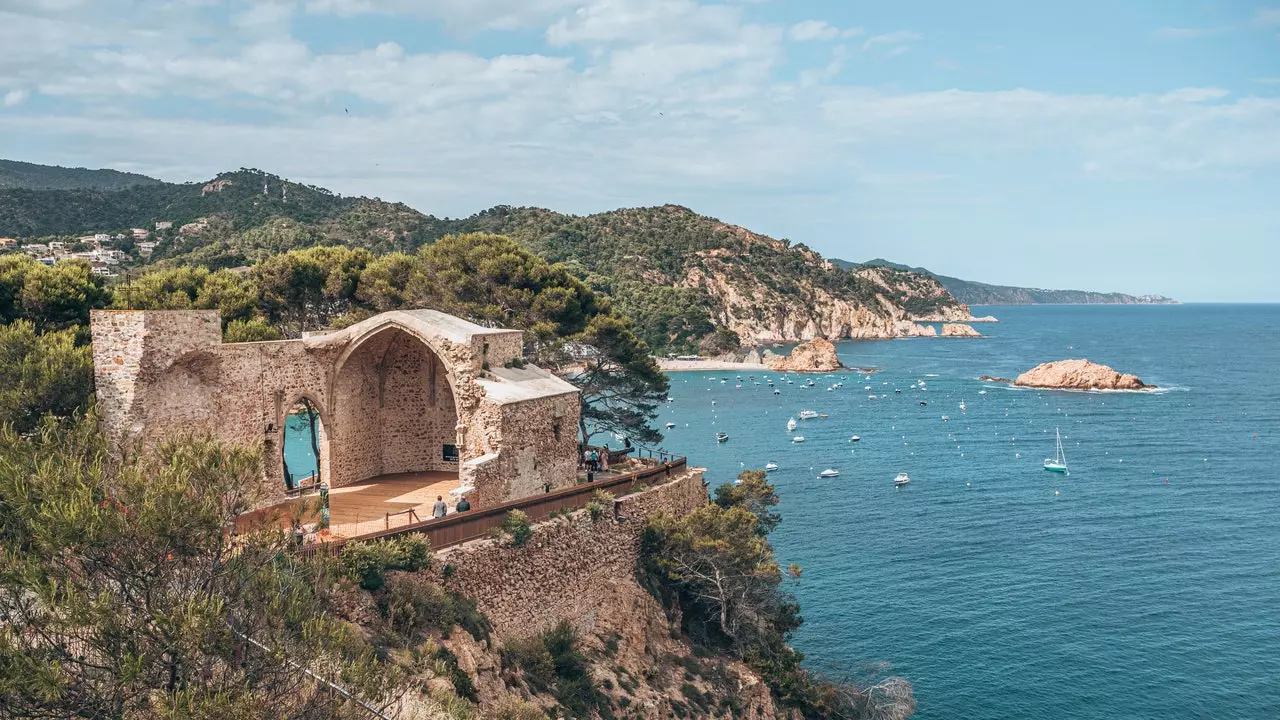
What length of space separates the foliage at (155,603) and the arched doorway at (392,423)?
414 inches

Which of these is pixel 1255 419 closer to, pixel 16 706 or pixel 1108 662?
pixel 1108 662

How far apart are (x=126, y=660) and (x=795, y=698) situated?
17.1 metres

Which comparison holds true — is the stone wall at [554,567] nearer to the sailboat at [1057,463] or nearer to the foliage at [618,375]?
the foliage at [618,375]

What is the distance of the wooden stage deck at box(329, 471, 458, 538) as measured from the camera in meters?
18.1

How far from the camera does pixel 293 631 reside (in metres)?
10.0

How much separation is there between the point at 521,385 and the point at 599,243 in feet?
391

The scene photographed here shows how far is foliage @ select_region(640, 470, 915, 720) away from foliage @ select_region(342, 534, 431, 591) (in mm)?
7928

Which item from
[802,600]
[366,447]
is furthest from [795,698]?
[366,447]

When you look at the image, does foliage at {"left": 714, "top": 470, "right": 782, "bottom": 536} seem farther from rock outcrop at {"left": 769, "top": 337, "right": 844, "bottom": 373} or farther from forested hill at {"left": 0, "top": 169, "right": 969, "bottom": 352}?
rock outcrop at {"left": 769, "top": 337, "right": 844, "bottom": 373}

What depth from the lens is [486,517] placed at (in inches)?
696

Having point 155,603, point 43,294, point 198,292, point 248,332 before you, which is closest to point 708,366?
point 198,292

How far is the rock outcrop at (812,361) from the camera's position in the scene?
10656 cm

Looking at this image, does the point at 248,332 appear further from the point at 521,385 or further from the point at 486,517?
the point at 486,517

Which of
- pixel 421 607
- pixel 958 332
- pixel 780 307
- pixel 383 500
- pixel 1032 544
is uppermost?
pixel 780 307
